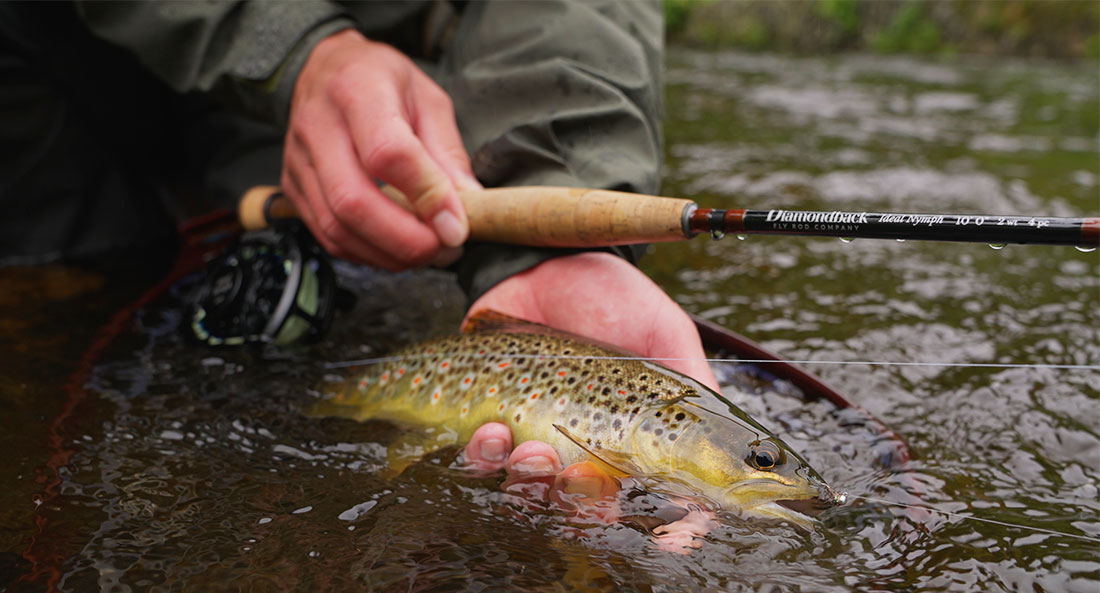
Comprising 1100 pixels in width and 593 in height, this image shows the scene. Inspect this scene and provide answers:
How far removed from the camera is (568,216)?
2.11 m

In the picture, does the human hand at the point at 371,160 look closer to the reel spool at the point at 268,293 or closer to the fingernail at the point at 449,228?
the fingernail at the point at 449,228

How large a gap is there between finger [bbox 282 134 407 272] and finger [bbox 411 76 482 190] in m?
0.29

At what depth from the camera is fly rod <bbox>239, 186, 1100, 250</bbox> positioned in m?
1.38

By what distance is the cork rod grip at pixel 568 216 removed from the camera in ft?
6.46

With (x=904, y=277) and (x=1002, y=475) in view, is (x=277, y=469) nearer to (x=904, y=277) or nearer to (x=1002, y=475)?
(x=1002, y=475)

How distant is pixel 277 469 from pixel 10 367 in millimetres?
874

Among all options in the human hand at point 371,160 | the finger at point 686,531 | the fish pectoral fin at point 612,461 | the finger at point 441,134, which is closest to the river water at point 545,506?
the finger at point 686,531

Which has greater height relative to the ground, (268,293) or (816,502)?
(816,502)

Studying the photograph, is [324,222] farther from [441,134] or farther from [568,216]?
[568,216]

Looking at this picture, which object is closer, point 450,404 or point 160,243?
point 450,404

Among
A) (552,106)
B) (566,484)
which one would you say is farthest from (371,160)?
(566,484)

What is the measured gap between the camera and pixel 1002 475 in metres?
1.92

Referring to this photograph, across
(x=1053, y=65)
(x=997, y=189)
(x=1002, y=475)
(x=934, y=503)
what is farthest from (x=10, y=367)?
(x=1053, y=65)

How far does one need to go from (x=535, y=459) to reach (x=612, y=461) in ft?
0.50
